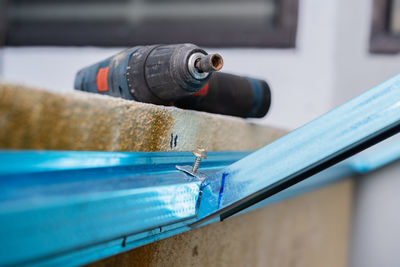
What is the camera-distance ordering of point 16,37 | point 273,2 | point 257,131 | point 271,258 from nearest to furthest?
point 257,131, point 271,258, point 273,2, point 16,37

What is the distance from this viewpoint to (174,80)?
0.53 metres

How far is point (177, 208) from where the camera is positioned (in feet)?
1.38

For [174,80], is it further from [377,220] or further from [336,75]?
[377,220]

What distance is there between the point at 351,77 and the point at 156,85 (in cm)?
126

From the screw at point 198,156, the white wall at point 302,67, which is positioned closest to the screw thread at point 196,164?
the screw at point 198,156

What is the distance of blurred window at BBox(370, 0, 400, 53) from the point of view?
60.3 inches

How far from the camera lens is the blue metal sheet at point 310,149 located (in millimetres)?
395

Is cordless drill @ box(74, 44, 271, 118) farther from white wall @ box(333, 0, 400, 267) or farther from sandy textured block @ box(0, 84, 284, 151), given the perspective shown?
white wall @ box(333, 0, 400, 267)

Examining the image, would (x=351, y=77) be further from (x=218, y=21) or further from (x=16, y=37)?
(x=16, y=37)

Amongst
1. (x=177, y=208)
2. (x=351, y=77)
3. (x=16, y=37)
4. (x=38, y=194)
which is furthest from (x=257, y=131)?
(x=16, y=37)

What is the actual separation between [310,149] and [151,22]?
1.58 meters

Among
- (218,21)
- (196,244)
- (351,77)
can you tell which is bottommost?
(196,244)

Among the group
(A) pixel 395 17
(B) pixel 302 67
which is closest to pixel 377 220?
(B) pixel 302 67

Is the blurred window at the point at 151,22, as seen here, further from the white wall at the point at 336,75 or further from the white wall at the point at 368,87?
the white wall at the point at 368,87
